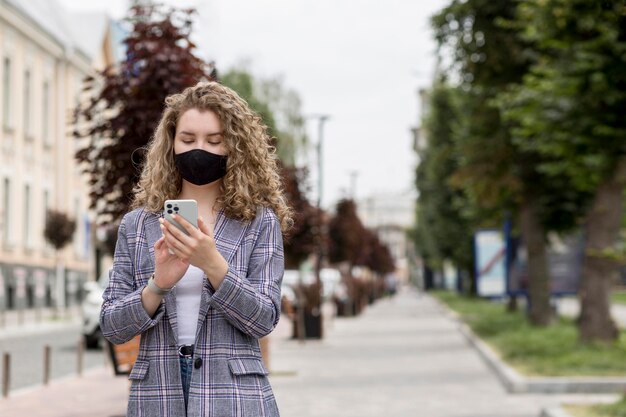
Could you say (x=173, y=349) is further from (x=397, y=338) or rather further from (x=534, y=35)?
(x=397, y=338)

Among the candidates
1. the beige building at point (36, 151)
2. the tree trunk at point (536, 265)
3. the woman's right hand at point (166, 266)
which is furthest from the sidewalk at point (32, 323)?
the woman's right hand at point (166, 266)

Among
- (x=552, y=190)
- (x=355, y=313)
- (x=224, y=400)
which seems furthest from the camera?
(x=355, y=313)

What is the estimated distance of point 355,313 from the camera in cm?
5181

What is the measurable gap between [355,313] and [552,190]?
2489cm

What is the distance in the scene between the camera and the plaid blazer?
3684 millimetres

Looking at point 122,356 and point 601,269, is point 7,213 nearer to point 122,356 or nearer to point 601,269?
point 601,269

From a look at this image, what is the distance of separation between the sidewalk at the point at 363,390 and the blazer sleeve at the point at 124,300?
27.1ft

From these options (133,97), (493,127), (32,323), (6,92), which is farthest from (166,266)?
(6,92)

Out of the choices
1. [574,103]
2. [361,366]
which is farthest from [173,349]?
[361,366]

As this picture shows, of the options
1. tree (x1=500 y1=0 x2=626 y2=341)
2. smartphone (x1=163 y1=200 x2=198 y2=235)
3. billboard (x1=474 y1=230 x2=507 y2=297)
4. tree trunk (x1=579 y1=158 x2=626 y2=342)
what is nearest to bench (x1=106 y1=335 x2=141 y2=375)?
tree (x1=500 y1=0 x2=626 y2=341)

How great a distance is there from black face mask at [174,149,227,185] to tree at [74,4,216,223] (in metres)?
7.47

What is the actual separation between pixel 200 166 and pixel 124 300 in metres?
0.44

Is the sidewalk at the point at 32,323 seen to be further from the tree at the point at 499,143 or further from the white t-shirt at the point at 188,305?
the white t-shirt at the point at 188,305

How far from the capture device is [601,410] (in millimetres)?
11680
